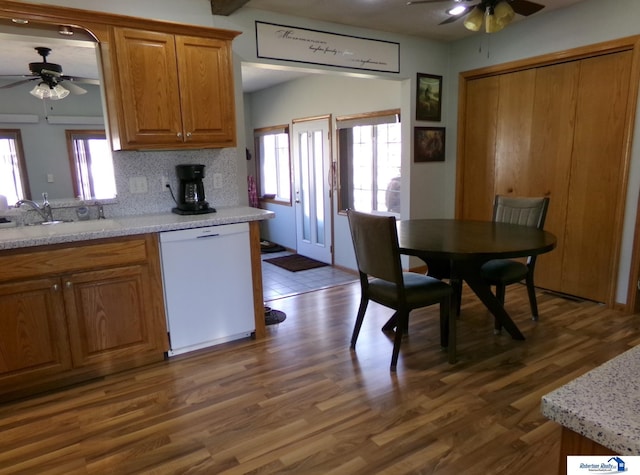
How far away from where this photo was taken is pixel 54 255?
7.59ft

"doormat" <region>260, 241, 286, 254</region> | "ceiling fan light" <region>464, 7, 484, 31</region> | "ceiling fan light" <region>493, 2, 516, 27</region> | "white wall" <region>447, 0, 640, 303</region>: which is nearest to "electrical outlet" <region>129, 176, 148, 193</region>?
"ceiling fan light" <region>464, 7, 484, 31</region>

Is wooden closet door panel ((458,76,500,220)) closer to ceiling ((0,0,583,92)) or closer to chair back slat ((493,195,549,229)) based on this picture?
ceiling ((0,0,583,92))

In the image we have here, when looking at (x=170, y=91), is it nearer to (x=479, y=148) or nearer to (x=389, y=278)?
(x=389, y=278)

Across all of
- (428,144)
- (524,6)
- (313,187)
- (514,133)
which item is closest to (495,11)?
(524,6)

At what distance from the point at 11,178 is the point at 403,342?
293cm

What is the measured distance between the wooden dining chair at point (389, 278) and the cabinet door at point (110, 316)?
4.33 ft

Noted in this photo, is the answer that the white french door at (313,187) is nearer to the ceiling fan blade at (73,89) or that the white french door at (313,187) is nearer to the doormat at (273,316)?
the doormat at (273,316)

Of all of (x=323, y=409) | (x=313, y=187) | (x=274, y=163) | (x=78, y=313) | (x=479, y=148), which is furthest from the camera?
(x=274, y=163)

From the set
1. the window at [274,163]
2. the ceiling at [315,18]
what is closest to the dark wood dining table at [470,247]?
the ceiling at [315,18]

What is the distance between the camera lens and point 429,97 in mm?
4312

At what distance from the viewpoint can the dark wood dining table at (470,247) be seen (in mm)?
2391

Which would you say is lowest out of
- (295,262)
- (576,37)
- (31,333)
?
(295,262)

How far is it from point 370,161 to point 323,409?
3339mm

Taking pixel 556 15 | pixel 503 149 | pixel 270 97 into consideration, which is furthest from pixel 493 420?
pixel 270 97
